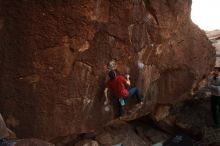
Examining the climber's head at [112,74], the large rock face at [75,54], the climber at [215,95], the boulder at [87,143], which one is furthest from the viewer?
the climber at [215,95]

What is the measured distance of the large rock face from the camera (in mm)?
7145

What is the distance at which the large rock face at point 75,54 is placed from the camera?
714cm

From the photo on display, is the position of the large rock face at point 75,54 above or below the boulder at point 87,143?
above

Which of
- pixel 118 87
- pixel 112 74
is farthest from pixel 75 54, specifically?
pixel 118 87

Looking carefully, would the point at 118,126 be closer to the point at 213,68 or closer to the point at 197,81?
the point at 197,81

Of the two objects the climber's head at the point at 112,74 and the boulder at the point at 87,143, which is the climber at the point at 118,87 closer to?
the climber's head at the point at 112,74

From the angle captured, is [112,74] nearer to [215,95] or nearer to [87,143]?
[87,143]

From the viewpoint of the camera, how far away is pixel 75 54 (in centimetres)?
764

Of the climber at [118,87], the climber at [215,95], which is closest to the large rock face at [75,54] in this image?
the climber at [118,87]

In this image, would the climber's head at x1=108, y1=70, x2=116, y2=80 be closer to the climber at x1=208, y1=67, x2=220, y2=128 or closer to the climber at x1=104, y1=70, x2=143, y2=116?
the climber at x1=104, y1=70, x2=143, y2=116

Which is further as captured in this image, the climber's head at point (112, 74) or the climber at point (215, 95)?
the climber at point (215, 95)

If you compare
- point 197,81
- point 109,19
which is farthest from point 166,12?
point 197,81

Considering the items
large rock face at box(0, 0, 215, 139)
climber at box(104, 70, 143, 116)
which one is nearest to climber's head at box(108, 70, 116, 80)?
climber at box(104, 70, 143, 116)

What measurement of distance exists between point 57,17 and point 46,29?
29cm
